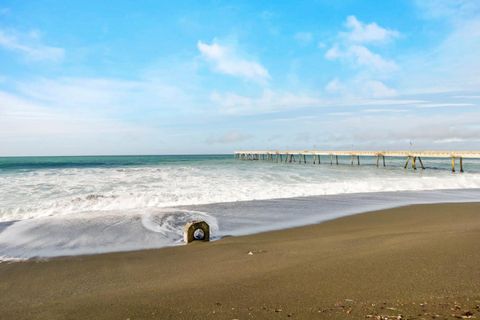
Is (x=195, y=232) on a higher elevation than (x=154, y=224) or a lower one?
higher

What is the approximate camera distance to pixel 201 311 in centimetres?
348

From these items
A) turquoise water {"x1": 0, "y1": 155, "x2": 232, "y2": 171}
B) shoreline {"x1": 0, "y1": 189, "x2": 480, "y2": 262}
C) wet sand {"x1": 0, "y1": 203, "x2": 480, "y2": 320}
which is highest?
turquoise water {"x1": 0, "y1": 155, "x2": 232, "y2": 171}

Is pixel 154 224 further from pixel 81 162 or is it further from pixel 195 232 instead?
pixel 81 162

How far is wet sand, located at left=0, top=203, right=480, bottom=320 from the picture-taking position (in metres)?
3.45

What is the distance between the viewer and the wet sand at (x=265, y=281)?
345 cm

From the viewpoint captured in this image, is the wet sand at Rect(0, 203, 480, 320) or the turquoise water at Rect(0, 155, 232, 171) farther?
the turquoise water at Rect(0, 155, 232, 171)

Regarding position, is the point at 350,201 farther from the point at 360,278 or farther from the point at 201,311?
the point at 201,311

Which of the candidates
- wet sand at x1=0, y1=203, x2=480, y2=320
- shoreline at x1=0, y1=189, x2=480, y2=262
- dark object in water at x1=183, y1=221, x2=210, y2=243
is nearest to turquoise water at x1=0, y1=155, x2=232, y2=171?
shoreline at x1=0, y1=189, x2=480, y2=262

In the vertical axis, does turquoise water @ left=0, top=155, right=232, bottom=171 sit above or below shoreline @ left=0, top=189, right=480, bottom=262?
above

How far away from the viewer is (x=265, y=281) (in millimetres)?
4297

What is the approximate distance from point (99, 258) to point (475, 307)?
5.57 metres

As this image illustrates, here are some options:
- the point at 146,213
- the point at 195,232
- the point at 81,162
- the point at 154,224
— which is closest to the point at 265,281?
the point at 195,232

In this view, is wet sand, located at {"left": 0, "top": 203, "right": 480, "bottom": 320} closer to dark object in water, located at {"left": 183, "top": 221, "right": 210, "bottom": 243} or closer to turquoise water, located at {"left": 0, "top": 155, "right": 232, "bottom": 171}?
dark object in water, located at {"left": 183, "top": 221, "right": 210, "bottom": 243}

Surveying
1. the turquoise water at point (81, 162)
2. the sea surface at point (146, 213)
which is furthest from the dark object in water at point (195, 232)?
the turquoise water at point (81, 162)
